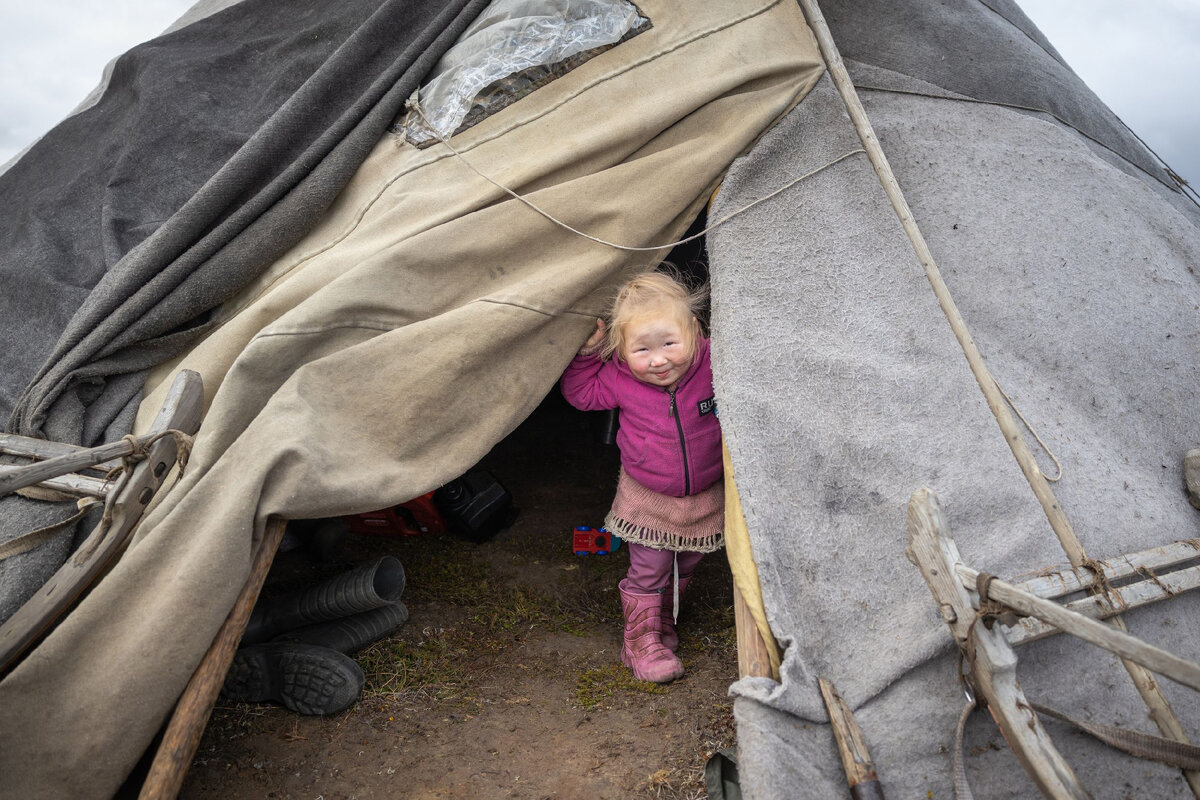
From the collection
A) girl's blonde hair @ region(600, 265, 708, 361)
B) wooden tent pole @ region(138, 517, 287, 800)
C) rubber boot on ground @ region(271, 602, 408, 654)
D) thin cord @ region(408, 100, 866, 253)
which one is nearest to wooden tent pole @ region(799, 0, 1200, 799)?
thin cord @ region(408, 100, 866, 253)

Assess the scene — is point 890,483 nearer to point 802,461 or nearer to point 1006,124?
point 802,461

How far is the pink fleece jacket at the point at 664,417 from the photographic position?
2.52 meters

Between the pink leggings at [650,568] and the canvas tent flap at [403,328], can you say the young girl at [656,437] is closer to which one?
the pink leggings at [650,568]

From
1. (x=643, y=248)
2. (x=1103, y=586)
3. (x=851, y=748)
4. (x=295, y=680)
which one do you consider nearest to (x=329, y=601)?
(x=295, y=680)

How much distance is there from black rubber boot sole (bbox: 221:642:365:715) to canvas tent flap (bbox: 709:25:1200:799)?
117cm

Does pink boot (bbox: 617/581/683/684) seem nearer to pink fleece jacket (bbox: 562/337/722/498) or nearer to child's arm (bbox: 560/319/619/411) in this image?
pink fleece jacket (bbox: 562/337/722/498)

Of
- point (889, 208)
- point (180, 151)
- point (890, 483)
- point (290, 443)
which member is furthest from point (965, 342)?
point (180, 151)

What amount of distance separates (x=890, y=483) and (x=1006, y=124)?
5.00 ft

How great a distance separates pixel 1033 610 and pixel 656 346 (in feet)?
4.26

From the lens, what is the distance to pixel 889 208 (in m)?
2.39

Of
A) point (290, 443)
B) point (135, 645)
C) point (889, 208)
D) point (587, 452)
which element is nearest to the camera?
point (135, 645)

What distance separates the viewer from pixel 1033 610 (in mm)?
1363

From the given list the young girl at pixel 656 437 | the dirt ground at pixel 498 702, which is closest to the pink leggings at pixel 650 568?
the young girl at pixel 656 437

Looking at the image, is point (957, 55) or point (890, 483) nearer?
point (890, 483)
